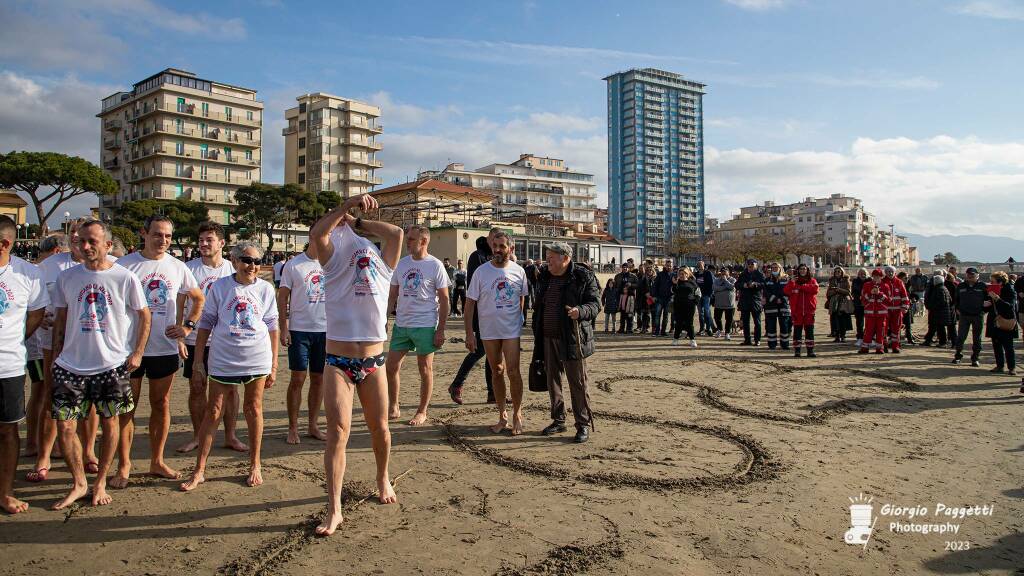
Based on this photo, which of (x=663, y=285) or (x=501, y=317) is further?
(x=663, y=285)

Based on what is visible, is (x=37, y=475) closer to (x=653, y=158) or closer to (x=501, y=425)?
(x=501, y=425)

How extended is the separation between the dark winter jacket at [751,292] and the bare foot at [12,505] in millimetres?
12742

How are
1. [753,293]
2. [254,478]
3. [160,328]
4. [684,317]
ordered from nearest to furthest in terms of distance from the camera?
[254,478], [160,328], [753,293], [684,317]

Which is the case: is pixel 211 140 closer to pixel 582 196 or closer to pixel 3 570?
pixel 582 196

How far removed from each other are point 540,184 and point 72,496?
351 ft

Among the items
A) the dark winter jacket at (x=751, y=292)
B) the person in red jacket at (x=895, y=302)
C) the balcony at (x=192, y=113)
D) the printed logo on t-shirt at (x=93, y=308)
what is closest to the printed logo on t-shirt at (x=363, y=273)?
the printed logo on t-shirt at (x=93, y=308)

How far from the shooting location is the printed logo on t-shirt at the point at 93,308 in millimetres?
4062

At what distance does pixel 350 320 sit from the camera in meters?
3.89

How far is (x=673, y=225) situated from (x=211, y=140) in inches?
3496

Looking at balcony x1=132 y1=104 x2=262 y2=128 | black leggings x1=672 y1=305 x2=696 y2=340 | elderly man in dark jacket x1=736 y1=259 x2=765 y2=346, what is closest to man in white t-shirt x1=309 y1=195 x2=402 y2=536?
black leggings x1=672 y1=305 x2=696 y2=340

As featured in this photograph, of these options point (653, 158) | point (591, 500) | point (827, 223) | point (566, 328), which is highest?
point (653, 158)

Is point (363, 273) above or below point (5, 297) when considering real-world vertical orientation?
above

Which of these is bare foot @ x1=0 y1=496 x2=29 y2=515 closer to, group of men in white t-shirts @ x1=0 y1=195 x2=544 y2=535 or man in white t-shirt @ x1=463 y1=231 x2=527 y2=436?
group of men in white t-shirts @ x1=0 y1=195 x2=544 y2=535

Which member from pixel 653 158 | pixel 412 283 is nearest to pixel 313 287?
pixel 412 283
